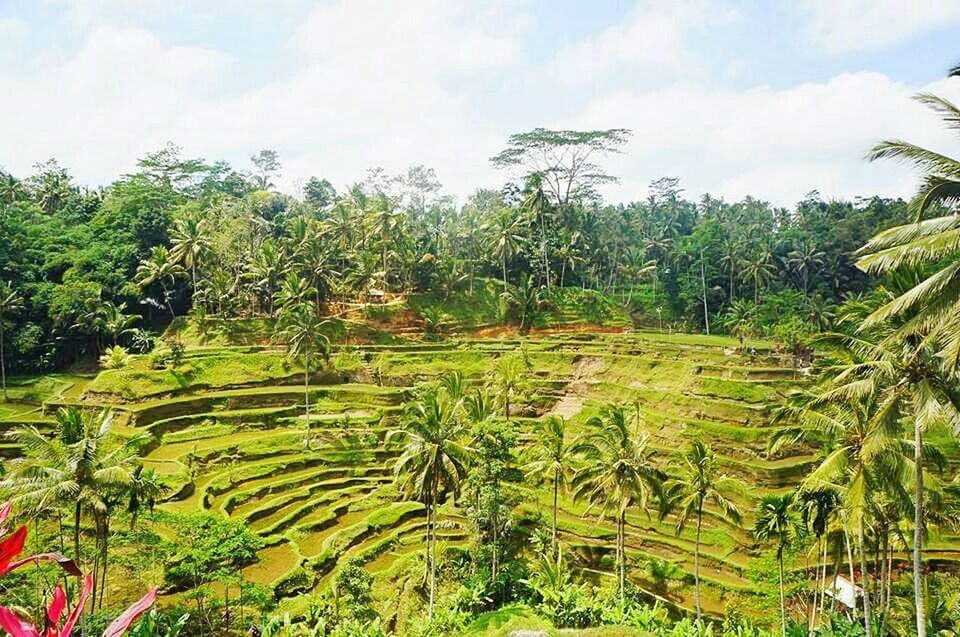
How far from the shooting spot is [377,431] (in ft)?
111

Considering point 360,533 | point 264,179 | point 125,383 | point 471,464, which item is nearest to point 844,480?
point 471,464

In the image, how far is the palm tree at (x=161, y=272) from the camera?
44.8 m

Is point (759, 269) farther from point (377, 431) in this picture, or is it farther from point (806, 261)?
point (377, 431)

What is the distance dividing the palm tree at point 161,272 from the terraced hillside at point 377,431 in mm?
7233

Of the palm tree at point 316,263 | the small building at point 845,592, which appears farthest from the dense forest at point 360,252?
the small building at point 845,592

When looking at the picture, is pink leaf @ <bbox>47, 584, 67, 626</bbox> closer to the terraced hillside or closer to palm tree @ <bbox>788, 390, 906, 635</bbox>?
palm tree @ <bbox>788, 390, 906, 635</bbox>

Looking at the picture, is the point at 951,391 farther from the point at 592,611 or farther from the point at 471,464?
the point at 471,464

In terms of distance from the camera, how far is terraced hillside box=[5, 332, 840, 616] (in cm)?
2400

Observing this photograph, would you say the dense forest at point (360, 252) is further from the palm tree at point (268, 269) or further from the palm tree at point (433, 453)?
the palm tree at point (433, 453)

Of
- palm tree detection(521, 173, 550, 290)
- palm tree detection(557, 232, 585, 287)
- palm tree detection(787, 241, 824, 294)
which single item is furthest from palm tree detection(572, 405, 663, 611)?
palm tree detection(787, 241, 824, 294)

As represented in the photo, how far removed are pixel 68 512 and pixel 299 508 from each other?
825cm

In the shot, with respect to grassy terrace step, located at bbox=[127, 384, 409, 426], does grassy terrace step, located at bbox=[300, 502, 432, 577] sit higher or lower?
lower

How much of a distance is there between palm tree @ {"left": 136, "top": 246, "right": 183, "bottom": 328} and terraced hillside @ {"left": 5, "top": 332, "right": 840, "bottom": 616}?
7233mm

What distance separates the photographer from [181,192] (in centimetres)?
6581
